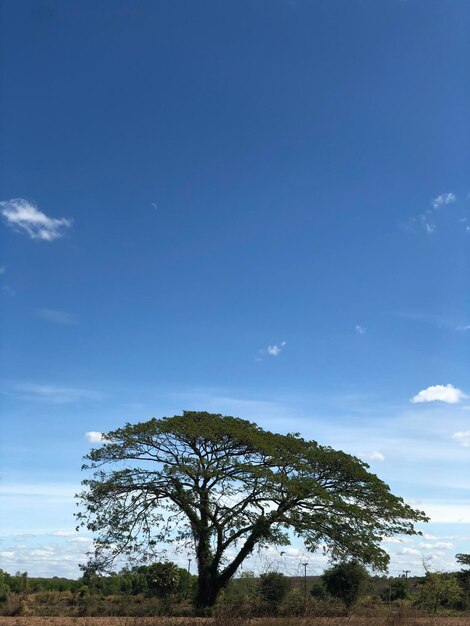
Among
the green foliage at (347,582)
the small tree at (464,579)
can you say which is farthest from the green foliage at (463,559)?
the green foliage at (347,582)

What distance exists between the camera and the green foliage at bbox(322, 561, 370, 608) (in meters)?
27.3

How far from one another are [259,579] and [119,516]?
21.9 feet

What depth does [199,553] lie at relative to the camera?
25047 millimetres

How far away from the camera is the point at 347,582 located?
29.5 m

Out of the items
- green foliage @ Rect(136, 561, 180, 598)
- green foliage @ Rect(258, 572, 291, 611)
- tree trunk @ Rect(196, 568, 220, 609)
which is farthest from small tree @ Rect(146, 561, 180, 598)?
green foliage @ Rect(258, 572, 291, 611)

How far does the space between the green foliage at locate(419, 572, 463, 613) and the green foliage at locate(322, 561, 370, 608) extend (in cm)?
502

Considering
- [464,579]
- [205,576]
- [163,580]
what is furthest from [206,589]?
[464,579]

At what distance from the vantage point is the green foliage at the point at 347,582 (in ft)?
89.7

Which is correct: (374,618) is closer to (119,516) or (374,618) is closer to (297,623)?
(297,623)

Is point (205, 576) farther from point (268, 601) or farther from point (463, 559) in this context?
point (463, 559)

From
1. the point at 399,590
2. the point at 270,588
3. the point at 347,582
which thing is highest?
the point at 347,582

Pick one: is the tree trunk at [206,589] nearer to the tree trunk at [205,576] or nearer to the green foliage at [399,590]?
the tree trunk at [205,576]

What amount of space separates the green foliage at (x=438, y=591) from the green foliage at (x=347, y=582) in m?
5.02

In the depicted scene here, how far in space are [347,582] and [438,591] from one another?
6.72m
